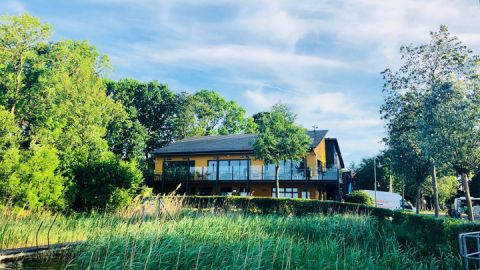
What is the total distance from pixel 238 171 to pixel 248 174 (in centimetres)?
108

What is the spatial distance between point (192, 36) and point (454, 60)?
12.1 m

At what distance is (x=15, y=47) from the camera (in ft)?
74.6

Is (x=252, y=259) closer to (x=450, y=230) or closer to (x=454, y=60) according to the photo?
(x=450, y=230)

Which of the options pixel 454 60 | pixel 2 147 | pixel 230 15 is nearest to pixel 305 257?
pixel 230 15

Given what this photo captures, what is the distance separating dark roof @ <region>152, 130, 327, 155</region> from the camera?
31.7m

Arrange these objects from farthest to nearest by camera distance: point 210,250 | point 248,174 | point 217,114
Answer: point 217,114 < point 248,174 < point 210,250

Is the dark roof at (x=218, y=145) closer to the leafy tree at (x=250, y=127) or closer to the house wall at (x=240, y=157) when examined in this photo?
the house wall at (x=240, y=157)

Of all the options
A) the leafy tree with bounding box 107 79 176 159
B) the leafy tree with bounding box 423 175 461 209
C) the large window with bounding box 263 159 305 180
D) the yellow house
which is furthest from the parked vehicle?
the leafy tree with bounding box 107 79 176 159

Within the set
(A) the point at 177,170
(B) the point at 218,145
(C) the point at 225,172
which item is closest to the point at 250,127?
(B) the point at 218,145

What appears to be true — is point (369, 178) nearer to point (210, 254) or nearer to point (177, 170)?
point (177, 170)

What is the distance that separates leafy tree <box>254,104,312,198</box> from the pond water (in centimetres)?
1869

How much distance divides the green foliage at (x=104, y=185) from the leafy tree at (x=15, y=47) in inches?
395

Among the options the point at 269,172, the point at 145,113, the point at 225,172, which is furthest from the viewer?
the point at 145,113

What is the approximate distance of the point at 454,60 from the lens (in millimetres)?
16953
